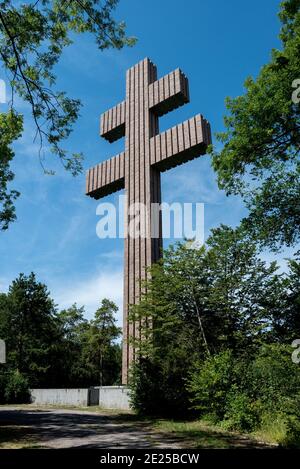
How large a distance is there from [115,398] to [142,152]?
13897 millimetres

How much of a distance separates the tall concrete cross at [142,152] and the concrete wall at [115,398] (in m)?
0.93

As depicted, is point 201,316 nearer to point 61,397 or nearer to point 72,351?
point 61,397

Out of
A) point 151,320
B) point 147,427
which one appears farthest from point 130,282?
point 147,427

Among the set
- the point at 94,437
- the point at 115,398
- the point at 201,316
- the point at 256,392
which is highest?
the point at 201,316

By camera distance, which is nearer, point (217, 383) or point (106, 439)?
point (106, 439)

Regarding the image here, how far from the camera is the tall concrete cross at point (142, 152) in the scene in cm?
2000

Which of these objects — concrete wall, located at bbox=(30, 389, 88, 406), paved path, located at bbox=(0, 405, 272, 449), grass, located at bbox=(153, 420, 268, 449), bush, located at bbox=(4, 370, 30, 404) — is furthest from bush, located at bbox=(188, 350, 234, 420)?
bush, located at bbox=(4, 370, 30, 404)

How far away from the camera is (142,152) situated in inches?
868

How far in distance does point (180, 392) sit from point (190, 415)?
977mm

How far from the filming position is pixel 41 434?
10297 mm

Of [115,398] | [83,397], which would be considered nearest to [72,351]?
[83,397]

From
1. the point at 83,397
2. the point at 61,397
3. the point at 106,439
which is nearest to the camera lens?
the point at 106,439

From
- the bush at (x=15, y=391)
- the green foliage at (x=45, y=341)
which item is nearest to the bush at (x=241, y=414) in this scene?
the bush at (x=15, y=391)

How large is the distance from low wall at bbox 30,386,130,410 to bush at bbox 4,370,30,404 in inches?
26.8
